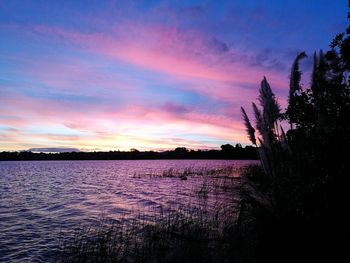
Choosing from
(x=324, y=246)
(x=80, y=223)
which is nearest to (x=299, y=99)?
(x=324, y=246)

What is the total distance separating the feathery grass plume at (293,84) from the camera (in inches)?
271

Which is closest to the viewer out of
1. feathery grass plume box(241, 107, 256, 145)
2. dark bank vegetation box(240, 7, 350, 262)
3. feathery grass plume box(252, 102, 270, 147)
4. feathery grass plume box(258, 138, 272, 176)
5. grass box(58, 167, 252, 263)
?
dark bank vegetation box(240, 7, 350, 262)

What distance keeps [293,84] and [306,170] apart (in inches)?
97.3

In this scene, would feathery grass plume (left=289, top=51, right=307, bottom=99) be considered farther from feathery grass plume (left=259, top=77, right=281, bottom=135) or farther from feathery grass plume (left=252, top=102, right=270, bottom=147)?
feathery grass plume (left=252, top=102, right=270, bottom=147)

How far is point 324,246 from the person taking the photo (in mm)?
4902

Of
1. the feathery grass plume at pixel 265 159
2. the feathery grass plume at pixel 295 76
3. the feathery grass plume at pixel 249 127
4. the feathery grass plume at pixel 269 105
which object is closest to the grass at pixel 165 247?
the feathery grass plume at pixel 265 159

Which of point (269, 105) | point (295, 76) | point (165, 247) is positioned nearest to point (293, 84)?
point (295, 76)

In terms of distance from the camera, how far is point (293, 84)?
7254mm

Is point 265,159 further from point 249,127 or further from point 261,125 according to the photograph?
point 249,127

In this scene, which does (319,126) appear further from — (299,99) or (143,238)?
(143,238)

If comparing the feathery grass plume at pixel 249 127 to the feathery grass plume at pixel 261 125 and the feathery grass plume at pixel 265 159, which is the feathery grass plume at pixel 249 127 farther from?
the feathery grass plume at pixel 265 159

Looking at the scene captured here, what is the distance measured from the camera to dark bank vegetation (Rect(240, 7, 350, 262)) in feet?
16.1

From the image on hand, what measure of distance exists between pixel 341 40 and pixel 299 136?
215 cm

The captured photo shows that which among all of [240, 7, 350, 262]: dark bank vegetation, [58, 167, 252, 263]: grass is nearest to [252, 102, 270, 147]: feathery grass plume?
[240, 7, 350, 262]: dark bank vegetation
